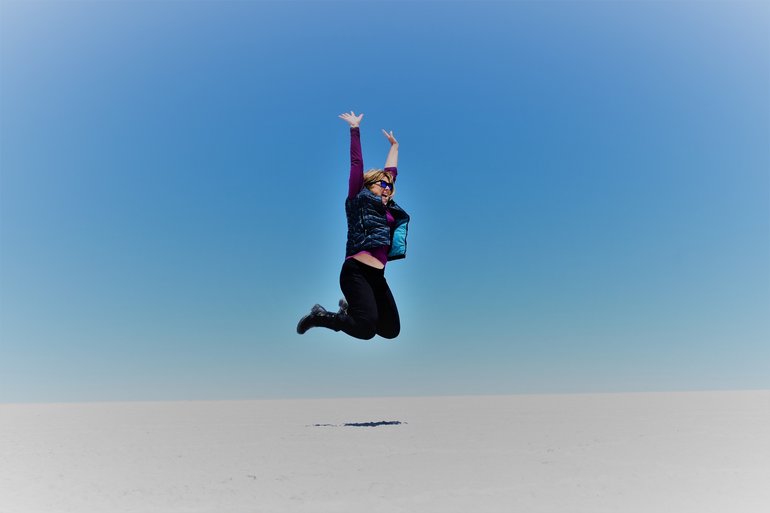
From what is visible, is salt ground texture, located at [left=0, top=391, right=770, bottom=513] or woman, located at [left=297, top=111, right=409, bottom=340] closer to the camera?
salt ground texture, located at [left=0, top=391, right=770, bottom=513]

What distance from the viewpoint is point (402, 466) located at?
531 cm

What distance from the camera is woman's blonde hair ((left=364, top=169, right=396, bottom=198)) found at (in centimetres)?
530

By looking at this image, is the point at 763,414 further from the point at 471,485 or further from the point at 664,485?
the point at 471,485

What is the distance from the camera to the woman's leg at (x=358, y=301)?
516 cm

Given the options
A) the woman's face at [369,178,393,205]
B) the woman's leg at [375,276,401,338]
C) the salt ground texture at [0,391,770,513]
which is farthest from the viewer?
the woman's leg at [375,276,401,338]

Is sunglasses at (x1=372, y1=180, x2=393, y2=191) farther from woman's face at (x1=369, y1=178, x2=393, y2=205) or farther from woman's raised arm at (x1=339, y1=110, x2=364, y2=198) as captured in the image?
woman's raised arm at (x1=339, y1=110, x2=364, y2=198)

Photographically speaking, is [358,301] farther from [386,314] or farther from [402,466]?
[402,466]

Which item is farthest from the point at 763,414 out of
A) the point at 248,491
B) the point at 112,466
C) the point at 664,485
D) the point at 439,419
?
the point at 112,466

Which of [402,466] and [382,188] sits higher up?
[382,188]

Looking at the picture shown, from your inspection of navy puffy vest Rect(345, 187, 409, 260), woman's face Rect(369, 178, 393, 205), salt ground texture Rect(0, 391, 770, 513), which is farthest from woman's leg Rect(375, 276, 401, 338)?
salt ground texture Rect(0, 391, 770, 513)

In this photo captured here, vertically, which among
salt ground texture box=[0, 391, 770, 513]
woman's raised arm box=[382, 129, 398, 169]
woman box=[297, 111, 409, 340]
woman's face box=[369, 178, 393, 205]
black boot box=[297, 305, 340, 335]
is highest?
woman's raised arm box=[382, 129, 398, 169]

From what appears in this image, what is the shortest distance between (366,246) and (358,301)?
1.50ft

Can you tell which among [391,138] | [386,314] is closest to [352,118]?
[391,138]

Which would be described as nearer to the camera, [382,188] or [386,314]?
[382,188]
